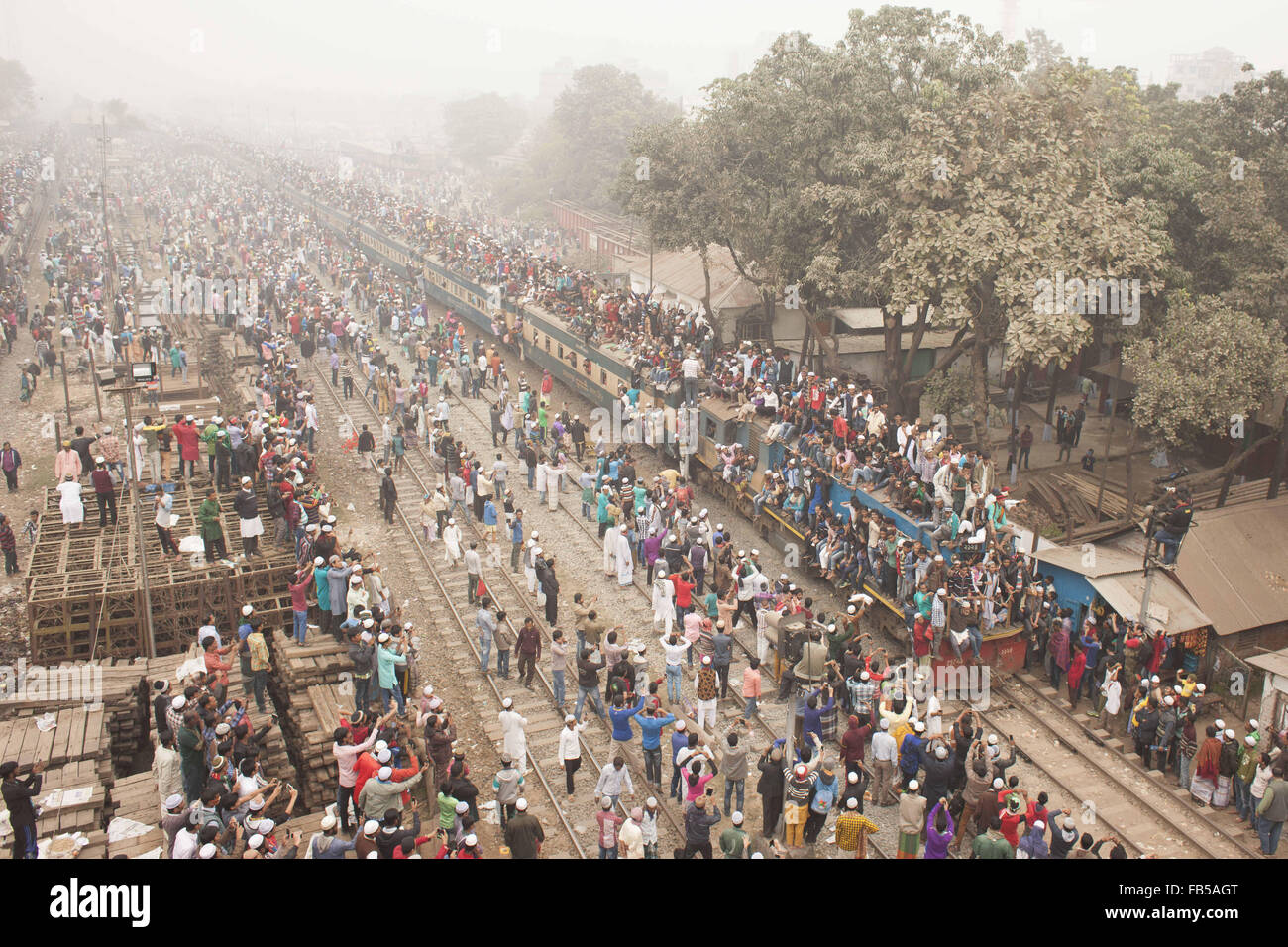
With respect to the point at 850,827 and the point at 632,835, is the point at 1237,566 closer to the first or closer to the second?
the point at 850,827

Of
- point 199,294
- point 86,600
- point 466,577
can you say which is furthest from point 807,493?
point 199,294

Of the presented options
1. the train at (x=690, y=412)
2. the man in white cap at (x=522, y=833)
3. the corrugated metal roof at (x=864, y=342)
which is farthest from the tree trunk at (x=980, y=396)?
the man in white cap at (x=522, y=833)

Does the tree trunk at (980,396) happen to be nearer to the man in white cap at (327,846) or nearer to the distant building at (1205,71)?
the man in white cap at (327,846)

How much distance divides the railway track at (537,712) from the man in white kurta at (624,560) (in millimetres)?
1743

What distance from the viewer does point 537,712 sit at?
15852mm

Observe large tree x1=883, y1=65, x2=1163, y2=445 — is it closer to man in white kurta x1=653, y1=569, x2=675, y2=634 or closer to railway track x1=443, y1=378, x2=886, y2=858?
railway track x1=443, y1=378, x2=886, y2=858

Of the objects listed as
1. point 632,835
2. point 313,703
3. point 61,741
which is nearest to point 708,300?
point 313,703

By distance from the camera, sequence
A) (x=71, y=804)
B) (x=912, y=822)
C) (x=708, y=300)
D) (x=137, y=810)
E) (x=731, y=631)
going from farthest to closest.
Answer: (x=708, y=300), (x=731, y=631), (x=137, y=810), (x=71, y=804), (x=912, y=822)

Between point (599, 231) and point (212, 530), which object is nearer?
point (212, 530)

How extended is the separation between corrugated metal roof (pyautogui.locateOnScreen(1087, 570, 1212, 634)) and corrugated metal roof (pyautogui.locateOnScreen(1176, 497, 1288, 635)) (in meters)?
0.23

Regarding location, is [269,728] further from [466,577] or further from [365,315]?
[365,315]

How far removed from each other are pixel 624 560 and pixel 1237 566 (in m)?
10.5

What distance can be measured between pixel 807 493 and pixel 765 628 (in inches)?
176

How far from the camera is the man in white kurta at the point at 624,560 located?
19.4m
